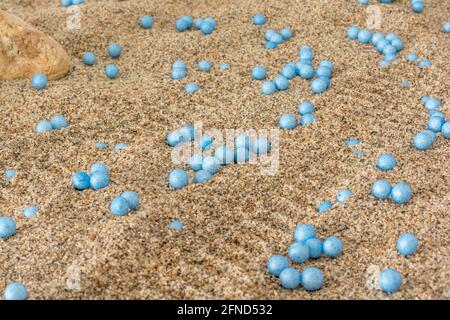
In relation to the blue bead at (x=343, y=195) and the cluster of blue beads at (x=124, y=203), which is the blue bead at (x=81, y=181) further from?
the blue bead at (x=343, y=195)

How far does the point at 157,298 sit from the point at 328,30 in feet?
8.91

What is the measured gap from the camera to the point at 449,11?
186 inches

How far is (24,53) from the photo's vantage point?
3902 millimetres

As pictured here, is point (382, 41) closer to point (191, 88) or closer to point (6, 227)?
point (191, 88)

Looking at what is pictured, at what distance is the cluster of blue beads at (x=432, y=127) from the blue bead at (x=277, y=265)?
3.76 feet

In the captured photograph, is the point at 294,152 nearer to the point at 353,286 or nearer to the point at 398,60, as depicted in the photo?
the point at 353,286

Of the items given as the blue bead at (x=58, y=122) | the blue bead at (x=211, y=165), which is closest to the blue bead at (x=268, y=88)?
the blue bead at (x=211, y=165)

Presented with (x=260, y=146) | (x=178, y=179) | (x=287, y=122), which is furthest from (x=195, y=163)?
(x=287, y=122)

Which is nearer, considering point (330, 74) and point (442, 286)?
point (442, 286)

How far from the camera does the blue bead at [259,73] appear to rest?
12.9 ft

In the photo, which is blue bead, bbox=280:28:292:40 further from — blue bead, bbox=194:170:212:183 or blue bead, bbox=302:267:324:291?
blue bead, bbox=302:267:324:291
